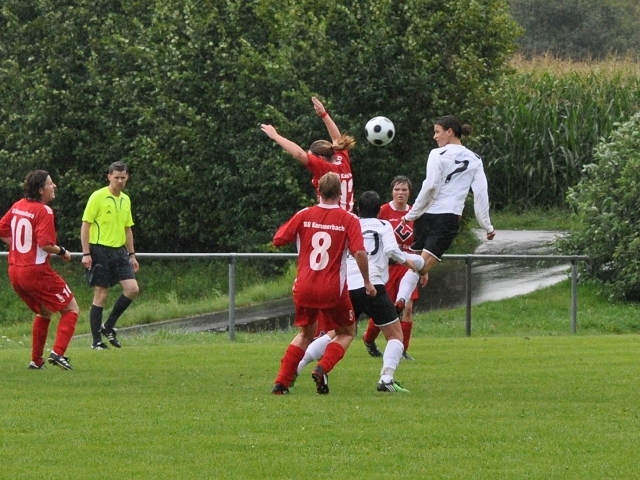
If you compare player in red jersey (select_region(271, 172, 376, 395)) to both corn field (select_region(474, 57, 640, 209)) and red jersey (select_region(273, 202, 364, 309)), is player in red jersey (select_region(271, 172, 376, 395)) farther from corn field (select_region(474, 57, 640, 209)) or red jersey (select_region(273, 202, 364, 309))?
corn field (select_region(474, 57, 640, 209))

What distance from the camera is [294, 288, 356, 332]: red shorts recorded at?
35.0ft

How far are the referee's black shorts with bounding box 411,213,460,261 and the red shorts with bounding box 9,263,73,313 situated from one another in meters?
3.42

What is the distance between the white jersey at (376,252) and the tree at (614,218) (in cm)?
1093

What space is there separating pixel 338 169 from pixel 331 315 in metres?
2.93

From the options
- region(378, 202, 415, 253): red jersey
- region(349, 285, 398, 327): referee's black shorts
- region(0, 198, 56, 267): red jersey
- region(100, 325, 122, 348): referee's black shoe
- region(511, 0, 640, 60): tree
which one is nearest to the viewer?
region(349, 285, 398, 327): referee's black shorts

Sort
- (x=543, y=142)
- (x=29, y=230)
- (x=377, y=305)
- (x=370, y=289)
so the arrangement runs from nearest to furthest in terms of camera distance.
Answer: (x=370, y=289), (x=377, y=305), (x=29, y=230), (x=543, y=142)

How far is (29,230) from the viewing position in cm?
1248

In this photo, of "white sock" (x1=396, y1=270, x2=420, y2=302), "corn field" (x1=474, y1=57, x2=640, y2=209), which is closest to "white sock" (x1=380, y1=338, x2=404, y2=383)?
"white sock" (x1=396, y1=270, x2=420, y2=302)

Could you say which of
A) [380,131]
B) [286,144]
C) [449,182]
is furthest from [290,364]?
[380,131]

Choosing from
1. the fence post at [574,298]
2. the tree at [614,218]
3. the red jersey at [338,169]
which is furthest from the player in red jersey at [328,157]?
the tree at [614,218]

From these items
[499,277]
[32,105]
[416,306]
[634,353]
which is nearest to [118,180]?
[634,353]

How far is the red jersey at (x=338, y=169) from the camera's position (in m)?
13.1

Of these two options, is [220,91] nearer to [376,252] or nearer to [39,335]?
[39,335]

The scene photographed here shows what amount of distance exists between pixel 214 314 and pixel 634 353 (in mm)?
7273
